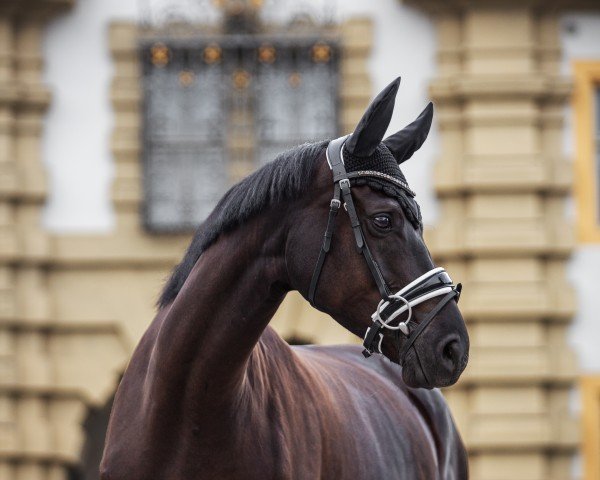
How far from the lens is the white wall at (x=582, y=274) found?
1272 centimetres

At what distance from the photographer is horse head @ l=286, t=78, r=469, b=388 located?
4.29 metres

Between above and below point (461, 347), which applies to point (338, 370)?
below

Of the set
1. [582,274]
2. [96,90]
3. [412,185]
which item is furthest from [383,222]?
[96,90]

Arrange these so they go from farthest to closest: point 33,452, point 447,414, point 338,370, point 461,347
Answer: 1. point 33,452
2. point 447,414
3. point 338,370
4. point 461,347

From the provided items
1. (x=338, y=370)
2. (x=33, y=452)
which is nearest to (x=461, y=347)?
(x=338, y=370)

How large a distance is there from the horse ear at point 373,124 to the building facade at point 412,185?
8013 mm

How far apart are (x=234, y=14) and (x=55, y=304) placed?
112 inches

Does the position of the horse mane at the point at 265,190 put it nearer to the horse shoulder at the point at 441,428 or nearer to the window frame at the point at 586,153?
the horse shoulder at the point at 441,428

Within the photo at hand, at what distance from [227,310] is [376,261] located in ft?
→ 1.65

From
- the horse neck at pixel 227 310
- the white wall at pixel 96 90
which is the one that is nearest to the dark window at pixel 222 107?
the white wall at pixel 96 90

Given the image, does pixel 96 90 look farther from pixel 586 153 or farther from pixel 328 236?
pixel 328 236

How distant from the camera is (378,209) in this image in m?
4.41

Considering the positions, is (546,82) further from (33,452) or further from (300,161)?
(300,161)

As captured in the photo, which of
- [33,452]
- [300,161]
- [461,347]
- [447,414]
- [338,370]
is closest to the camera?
[461,347]
